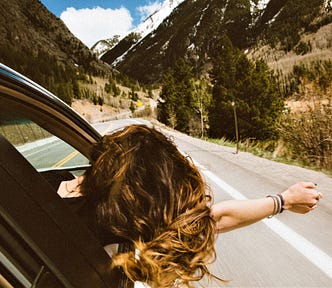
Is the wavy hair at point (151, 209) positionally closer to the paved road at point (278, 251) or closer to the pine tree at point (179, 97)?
the paved road at point (278, 251)

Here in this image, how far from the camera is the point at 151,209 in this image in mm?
1182

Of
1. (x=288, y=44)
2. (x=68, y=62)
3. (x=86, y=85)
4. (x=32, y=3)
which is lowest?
(x=288, y=44)

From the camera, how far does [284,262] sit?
292 centimetres

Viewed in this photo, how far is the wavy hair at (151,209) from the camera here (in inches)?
46.4

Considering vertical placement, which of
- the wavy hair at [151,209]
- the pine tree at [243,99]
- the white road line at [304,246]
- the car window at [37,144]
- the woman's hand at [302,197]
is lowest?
the pine tree at [243,99]

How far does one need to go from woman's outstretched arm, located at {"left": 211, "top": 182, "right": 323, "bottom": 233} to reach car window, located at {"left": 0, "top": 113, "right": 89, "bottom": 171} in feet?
2.83

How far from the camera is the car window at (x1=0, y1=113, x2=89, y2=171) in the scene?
127 cm

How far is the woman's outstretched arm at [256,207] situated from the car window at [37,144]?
2.83 ft

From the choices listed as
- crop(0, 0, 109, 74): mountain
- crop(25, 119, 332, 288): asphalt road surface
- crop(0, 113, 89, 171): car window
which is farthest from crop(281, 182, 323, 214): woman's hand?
crop(0, 0, 109, 74): mountain

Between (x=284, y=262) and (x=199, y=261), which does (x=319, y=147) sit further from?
(x=199, y=261)

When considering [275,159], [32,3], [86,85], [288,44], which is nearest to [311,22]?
[288,44]

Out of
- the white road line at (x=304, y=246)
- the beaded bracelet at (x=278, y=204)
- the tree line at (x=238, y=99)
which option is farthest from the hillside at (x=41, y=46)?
the beaded bracelet at (x=278, y=204)

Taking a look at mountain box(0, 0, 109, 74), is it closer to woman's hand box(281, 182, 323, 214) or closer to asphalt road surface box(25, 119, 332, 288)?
asphalt road surface box(25, 119, 332, 288)

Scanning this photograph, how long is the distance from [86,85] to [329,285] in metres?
109
